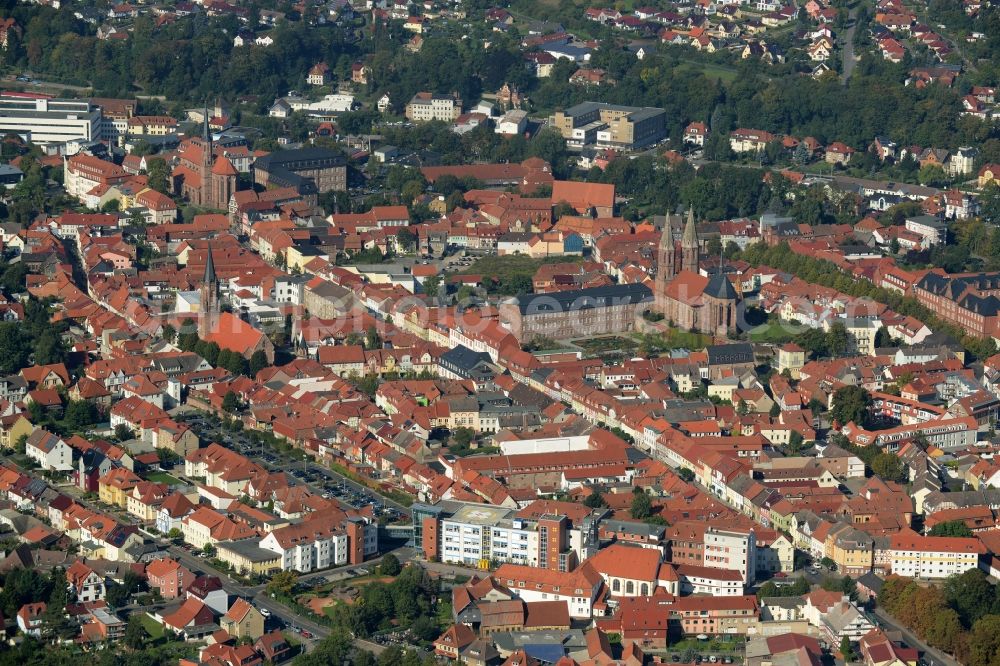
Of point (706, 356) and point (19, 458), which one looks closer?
point (19, 458)

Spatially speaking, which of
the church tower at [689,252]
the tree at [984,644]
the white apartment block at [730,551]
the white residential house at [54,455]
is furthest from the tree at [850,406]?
the white residential house at [54,455]

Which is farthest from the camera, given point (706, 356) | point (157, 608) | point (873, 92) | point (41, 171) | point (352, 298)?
point (873, 92)

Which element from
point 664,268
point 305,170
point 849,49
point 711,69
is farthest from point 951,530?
point 849,49

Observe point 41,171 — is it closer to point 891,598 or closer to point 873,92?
point 873,92

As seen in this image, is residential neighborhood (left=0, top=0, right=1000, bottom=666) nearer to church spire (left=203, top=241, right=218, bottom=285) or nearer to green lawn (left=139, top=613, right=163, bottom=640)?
green lawn (left=139, top=613, right=163, bottom=640)

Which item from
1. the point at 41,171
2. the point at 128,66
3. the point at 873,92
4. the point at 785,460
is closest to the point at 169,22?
the point at 128,66
